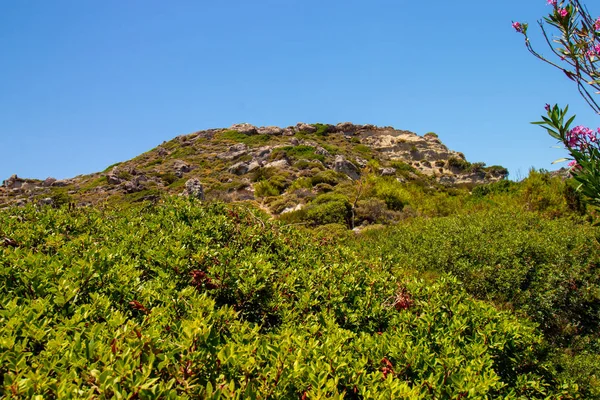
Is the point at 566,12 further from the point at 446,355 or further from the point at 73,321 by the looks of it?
the point at 73,321

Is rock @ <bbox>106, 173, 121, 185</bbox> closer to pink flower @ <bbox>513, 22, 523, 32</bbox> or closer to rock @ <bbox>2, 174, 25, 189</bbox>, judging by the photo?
rock @ <bbox>2, 174, 25, 189</bbox>

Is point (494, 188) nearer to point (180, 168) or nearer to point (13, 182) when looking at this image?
point (180, 168)

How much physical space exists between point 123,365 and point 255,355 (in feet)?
2.05

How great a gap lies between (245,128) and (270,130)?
559 centimetres

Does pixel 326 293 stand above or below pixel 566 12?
below

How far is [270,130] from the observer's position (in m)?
75.9

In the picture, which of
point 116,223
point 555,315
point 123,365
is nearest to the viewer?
point 123,365

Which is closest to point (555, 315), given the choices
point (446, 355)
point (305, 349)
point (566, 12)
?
point (566, 12)

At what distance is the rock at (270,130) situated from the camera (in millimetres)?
73812

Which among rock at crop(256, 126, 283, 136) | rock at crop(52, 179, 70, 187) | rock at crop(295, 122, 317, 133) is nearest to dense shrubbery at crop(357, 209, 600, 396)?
rock at crop(52, 179, 70, 187)

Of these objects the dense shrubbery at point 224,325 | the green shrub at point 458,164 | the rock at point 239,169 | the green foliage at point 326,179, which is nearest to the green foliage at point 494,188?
the green foliage at point 326,179

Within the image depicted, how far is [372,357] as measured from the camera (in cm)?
216

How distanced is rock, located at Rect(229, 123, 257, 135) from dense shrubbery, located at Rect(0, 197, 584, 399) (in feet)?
236

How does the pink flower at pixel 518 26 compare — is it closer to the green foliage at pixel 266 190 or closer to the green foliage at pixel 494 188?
the green foliage at pixel 494 188
